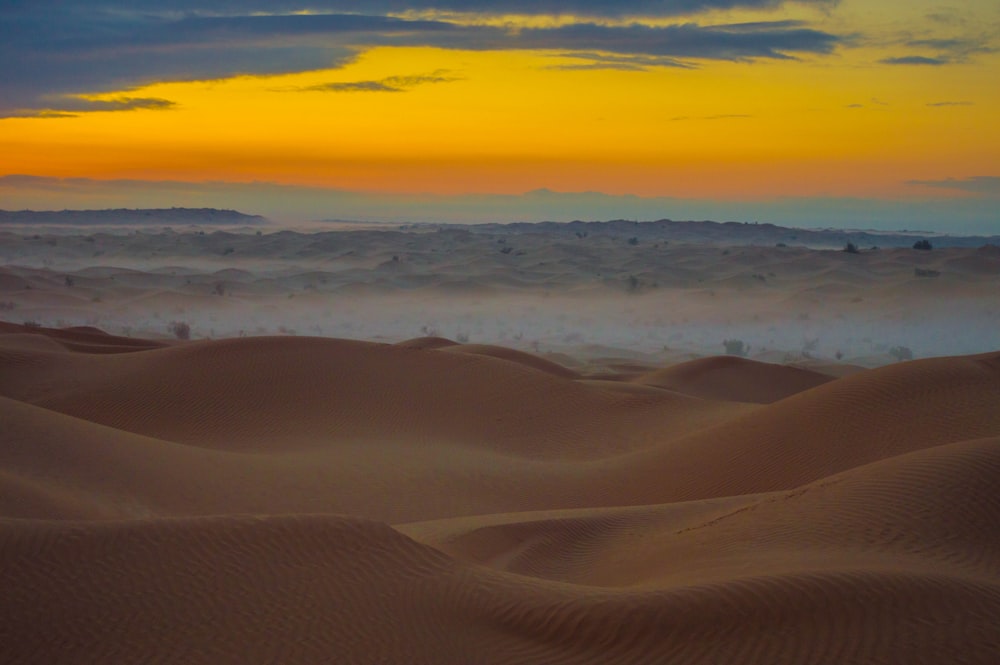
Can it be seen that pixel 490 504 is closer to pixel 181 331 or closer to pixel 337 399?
pixel 337 399

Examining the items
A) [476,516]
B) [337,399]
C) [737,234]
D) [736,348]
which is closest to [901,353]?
[736,348]

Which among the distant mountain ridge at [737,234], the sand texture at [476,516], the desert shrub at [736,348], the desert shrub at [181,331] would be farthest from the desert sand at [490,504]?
the distant mountain ridge at [737,234]

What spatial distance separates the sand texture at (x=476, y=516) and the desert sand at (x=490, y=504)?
2cm

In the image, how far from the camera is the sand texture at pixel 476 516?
4820 mm

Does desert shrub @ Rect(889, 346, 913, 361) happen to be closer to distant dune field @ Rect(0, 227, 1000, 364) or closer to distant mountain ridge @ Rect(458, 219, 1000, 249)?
distant dune field @ Rect(0, 227, 1000, 364)

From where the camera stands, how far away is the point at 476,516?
9.51 m

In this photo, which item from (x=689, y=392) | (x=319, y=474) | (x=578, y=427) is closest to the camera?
(x=319, y=474)

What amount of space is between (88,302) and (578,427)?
2770 cm

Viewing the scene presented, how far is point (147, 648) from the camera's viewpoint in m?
4.62

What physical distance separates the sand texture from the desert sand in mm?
23

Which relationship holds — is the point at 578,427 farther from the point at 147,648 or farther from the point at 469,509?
the point at 147,648

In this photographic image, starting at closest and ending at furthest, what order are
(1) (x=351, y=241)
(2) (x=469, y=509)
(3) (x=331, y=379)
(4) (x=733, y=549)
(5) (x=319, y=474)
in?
(4) (x=733, y=549), (2) (x=469, y=509), (5) (x=319, y=474), (3) (x=331, y=379), (1) (x=351, y=241)

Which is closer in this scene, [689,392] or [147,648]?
[147,648]

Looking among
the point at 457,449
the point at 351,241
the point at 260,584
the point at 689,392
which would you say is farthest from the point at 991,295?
the point at 351,241
